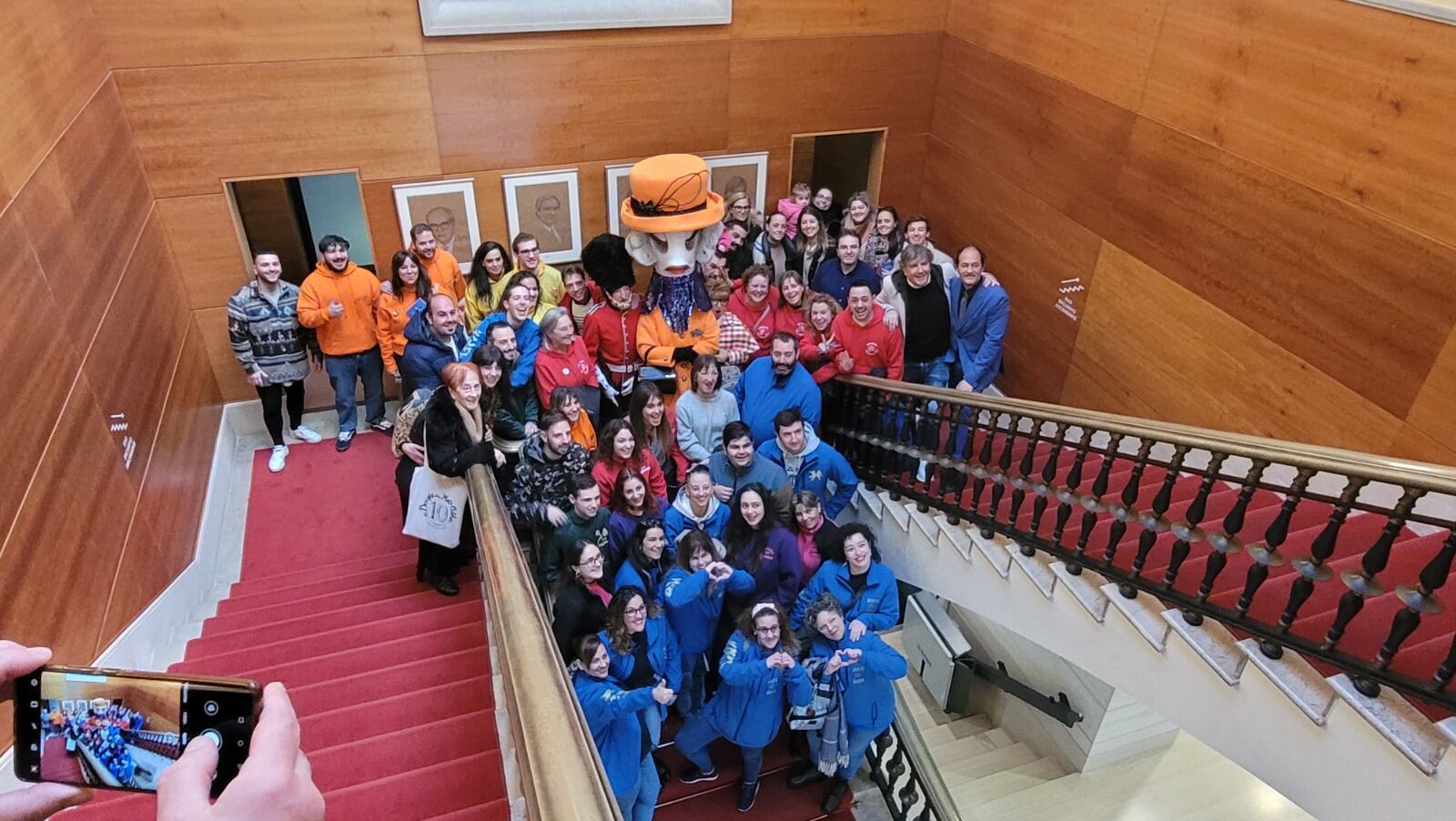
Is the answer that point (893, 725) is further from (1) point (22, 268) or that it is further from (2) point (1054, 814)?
(1) point (22, 268)

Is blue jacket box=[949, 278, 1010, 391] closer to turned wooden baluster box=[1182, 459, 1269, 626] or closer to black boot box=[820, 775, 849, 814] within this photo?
turned wooden baluster box=[1182, 459, 1269, 626]

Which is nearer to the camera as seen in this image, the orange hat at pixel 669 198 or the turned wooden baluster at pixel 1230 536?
the turned wooden baluster at pixel 1230 536

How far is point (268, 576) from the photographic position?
4.59 metres

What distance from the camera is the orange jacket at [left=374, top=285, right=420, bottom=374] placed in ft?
17.1

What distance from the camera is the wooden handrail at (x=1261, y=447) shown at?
2.33 meters

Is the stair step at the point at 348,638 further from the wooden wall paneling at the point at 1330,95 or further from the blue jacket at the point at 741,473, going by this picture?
the wooden wall paneling at the point at 1330,95

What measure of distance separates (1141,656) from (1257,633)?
54cm

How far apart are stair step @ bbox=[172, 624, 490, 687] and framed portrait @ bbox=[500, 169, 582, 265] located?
3.68 metres

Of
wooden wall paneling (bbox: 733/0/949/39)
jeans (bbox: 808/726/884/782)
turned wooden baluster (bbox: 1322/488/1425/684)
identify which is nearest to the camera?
turned wooden baluster (bbox: 1322/488/1425/684)

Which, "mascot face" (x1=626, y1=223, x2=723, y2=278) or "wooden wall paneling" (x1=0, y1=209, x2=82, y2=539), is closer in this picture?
"wooden wall paneling" (x1=0, y1=209, x2=82, y2=539)

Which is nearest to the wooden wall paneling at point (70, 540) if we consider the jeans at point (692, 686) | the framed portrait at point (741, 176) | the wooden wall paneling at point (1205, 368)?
the jeans at point (692, 686)

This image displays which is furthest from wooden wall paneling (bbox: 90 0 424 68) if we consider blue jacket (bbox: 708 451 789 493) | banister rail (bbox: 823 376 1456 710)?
banister rail (bbox: 823 376 1456 710)

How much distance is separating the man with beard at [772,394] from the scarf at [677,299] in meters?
0.48

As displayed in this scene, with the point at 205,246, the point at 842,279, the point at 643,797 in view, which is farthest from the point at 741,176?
the point at 643,797
